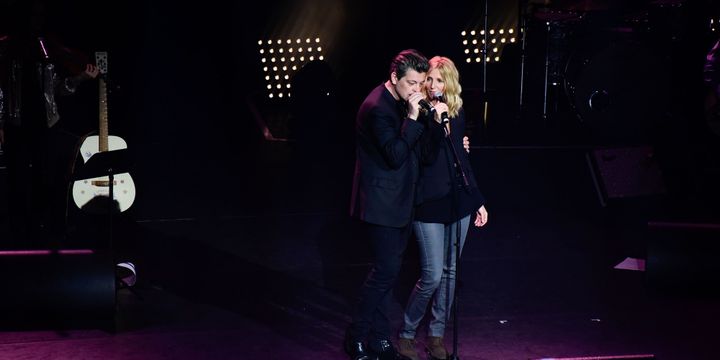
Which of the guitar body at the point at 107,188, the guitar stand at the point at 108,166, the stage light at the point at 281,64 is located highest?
the stage light at the point at 281,64

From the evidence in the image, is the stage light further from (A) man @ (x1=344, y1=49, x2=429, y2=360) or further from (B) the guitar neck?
(A) man @ (x1=344, y1=49, x2=429, y2=360)

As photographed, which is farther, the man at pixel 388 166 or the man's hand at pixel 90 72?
the man's hand at pixel 90 72

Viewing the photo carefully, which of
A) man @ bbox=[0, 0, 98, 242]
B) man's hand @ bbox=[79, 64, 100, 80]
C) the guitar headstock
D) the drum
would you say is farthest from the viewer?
the drum

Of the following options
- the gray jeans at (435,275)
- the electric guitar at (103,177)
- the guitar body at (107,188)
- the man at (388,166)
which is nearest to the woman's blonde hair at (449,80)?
the man at (388,166)

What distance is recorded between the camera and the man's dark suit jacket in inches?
196

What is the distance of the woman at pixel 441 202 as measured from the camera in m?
5.16

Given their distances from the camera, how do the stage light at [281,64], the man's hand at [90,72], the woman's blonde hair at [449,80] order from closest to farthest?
the woman's blonde hair at [449,80] < the man's hand at [90,72] < the stage light at [281,64]

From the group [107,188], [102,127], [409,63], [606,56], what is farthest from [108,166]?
[606,56]

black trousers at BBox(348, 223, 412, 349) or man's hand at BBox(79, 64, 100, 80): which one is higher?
man's hand at BBox(79, 64, 100, 80)

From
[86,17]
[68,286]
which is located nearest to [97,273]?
[68,286]

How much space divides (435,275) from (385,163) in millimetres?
743

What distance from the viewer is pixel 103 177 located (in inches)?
325

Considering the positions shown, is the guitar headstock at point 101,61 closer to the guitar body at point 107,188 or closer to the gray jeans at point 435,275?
the guitar body at point 107,188

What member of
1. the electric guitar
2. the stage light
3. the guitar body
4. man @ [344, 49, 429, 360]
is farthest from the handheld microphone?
the stage light
